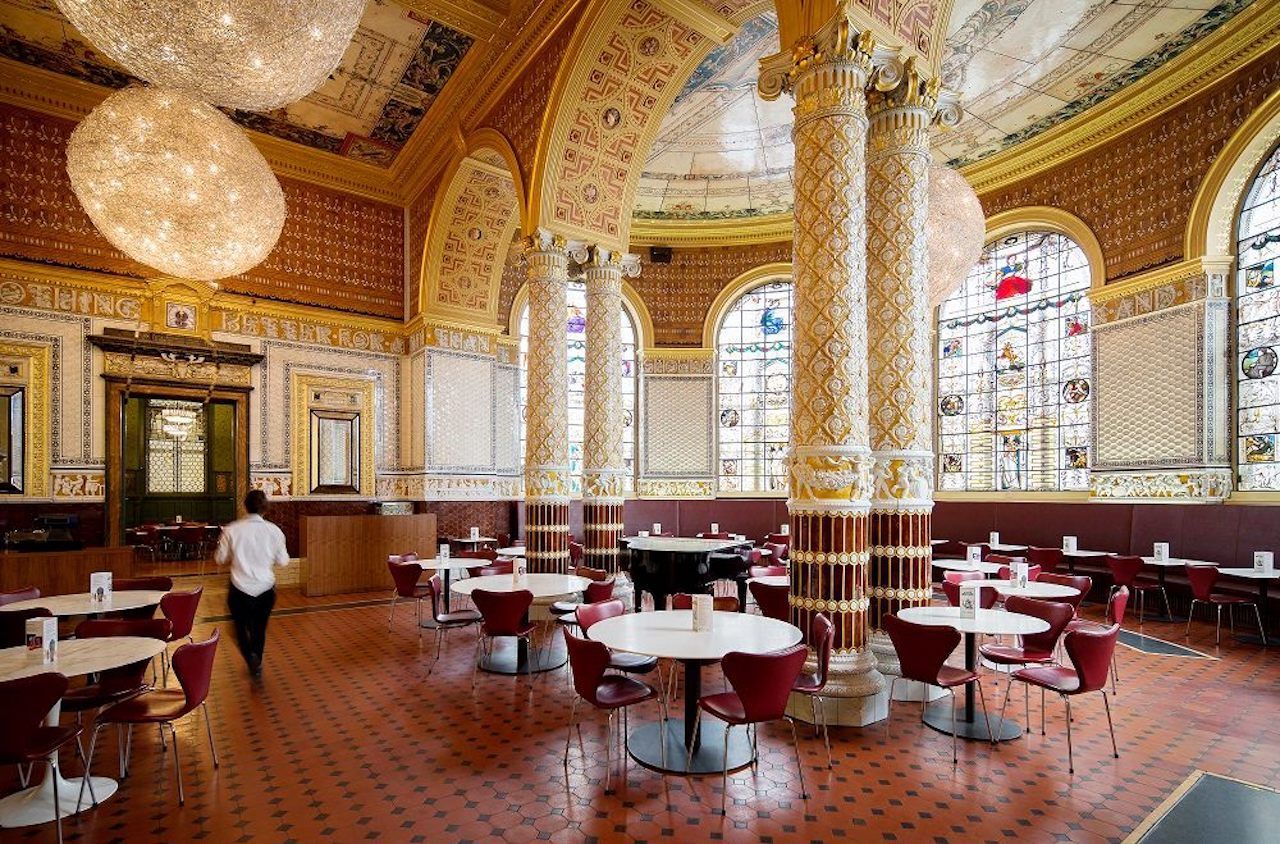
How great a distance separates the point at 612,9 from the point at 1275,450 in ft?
32.1

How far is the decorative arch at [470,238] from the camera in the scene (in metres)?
11.1

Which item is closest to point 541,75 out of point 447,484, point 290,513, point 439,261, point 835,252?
point 439,261

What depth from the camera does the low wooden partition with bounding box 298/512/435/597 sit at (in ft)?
32.9

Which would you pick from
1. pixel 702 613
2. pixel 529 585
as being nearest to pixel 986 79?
pixel 702 613

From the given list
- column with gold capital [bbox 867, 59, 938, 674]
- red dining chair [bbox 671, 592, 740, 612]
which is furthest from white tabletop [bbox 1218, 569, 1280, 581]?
red dining chair [bbox 671, 592, 740, 612]

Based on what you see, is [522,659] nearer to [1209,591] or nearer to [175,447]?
[1209,591]

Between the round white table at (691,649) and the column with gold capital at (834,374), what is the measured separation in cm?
62

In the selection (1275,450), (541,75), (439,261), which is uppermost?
(541,75)

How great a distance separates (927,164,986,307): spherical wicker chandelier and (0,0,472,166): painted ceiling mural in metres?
6.79

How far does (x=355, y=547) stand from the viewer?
414 inches

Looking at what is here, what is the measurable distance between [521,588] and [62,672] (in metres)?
3.25

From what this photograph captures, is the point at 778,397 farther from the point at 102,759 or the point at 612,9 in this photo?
the point at 102,759

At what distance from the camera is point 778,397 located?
14.4 metres

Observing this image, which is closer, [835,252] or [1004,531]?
[835,252]
